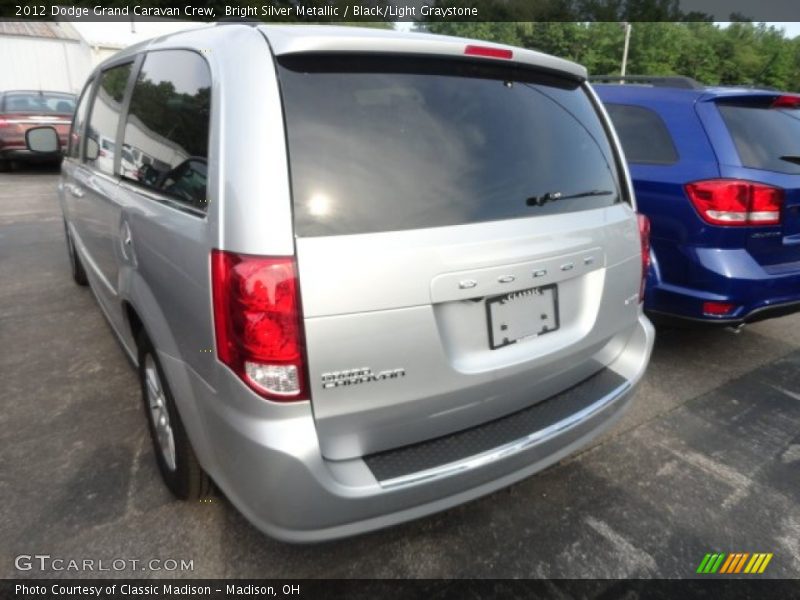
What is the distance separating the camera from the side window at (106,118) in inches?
105

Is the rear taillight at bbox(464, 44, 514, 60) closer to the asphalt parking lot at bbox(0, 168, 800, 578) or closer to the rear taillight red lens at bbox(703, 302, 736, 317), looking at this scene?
the asphalt parking lot at bbox(0, 168, 800, 578)

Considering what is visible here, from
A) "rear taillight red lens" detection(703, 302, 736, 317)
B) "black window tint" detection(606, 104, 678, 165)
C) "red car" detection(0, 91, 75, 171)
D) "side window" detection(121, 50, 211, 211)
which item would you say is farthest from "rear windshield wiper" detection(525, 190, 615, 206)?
"red car" detection(0, 91, 75, 171)

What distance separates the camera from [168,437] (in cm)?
223

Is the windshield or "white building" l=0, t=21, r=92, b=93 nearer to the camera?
the windshield

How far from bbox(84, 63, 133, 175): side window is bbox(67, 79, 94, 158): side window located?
33 centimetres

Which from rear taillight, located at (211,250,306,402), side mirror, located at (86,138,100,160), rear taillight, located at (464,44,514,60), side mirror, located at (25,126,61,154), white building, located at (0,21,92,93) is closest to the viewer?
rear taillight, located at (211,250,306,402)

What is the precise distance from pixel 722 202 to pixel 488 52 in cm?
194

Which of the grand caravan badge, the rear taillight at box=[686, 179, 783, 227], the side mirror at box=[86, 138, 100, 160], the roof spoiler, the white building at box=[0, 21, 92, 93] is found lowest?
the grand caravan badge

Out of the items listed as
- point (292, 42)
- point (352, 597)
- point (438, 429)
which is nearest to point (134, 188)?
point (292, 42)

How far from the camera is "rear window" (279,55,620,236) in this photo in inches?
59.9

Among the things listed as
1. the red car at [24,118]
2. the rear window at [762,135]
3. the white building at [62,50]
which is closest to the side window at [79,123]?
the rear window at [762,135]

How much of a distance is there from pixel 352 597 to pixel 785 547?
1.67 meters

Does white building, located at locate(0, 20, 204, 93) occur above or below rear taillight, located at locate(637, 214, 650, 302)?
above

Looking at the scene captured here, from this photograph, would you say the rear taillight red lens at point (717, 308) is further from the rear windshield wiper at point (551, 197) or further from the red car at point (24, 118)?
the red car at point (24, 118)
